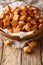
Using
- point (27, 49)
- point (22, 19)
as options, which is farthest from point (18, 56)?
point (22, 19)

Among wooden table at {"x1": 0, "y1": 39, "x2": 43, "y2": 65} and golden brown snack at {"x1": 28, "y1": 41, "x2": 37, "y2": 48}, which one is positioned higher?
golden brown snack at {"x1": 28, "y1": 41, "x2": 37, "y2": 48}

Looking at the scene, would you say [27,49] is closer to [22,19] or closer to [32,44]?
[32,44]

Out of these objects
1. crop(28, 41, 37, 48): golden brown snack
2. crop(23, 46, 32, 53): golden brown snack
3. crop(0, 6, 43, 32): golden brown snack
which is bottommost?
crop(23, 46, 32, 53): golden brown snack

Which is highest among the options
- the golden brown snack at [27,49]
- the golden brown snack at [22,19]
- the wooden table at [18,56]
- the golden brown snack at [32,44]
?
the golden brown snack at [22,19]

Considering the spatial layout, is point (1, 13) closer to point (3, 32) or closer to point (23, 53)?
point (3, 32)

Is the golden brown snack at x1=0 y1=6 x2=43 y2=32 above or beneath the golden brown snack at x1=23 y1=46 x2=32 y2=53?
above

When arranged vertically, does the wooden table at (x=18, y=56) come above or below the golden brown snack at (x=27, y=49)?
below

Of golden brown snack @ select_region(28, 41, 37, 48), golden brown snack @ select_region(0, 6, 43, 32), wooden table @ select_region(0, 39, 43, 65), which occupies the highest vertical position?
golden brown snack @ select_region(0, 6, 43, 32)

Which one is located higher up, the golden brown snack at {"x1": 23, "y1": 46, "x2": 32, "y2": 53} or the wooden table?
the golden brown snack at {"x1": 23, "y1": 46, "x2": 32, "y2": 53}
